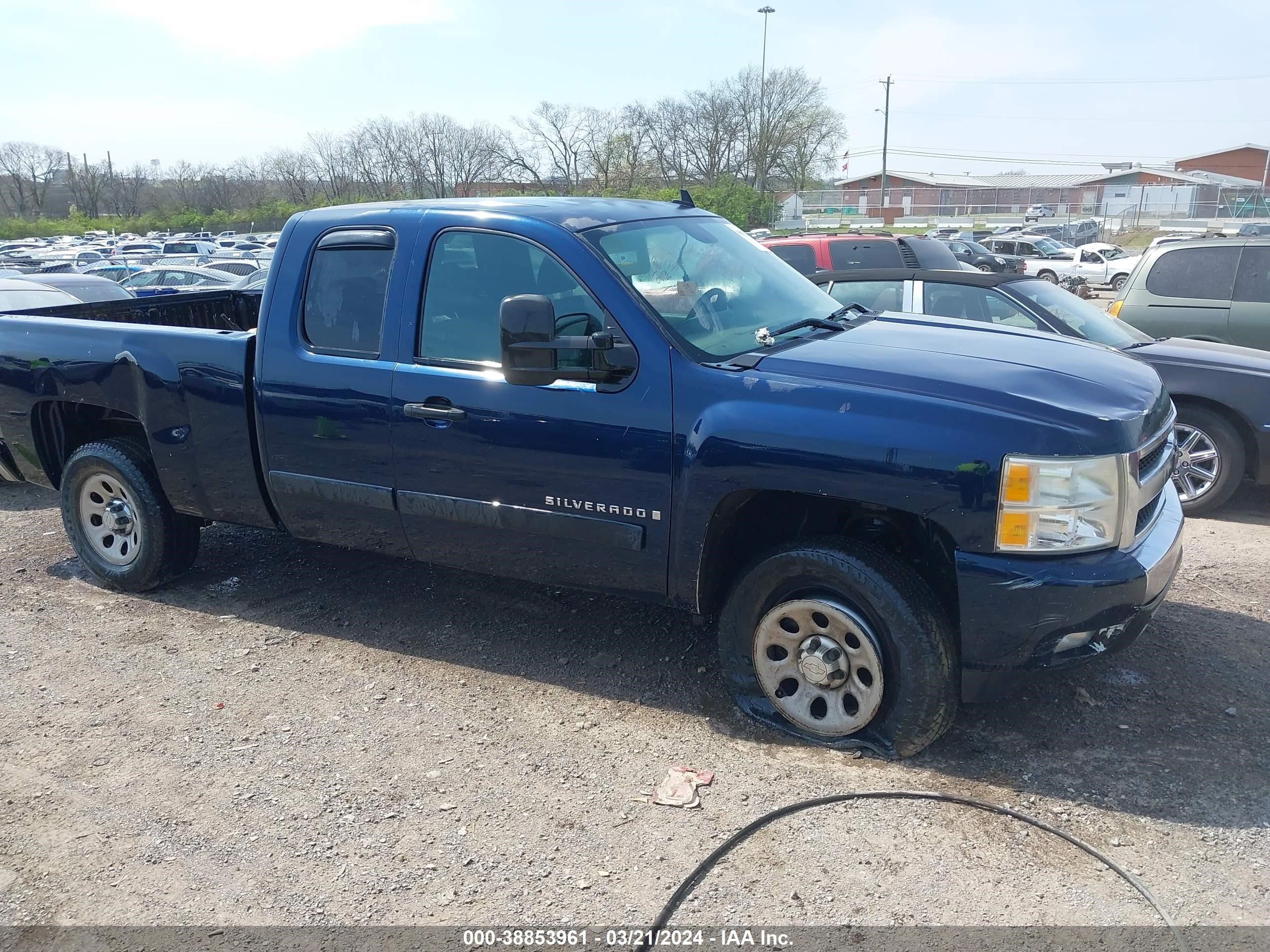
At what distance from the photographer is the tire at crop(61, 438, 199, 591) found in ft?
17.1

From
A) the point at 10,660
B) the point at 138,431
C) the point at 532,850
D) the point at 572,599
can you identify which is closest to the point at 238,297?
the point at 138,431

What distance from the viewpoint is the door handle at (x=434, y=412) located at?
404 centimetres

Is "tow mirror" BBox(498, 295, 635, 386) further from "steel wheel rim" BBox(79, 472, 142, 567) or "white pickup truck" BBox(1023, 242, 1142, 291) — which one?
"white pickup truck" BBox(1023, 242, 1142, 291)

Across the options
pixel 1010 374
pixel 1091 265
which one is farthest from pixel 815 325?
pixel 1091 265

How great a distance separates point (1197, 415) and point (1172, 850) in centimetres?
419

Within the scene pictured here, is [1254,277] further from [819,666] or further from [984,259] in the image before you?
[984,259]

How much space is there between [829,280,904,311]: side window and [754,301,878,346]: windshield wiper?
2.51 m

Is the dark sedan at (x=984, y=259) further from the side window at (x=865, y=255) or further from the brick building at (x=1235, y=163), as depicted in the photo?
the brick building at (x=1235, y=163)

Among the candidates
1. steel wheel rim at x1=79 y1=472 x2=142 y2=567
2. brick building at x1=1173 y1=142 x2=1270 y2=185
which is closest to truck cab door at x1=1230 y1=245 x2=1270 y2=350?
steel wheel rim at x1=79 y1=472 x2=142 y2=567

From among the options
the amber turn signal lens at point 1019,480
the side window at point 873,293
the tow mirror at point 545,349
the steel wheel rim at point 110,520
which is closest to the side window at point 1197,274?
the side window at point 873,293

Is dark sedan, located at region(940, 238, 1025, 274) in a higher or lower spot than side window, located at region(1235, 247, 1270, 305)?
lower

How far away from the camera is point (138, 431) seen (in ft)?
17.8

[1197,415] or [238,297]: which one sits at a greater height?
[238,297]

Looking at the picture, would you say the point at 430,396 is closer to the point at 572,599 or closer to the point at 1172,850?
the point at 572,599
